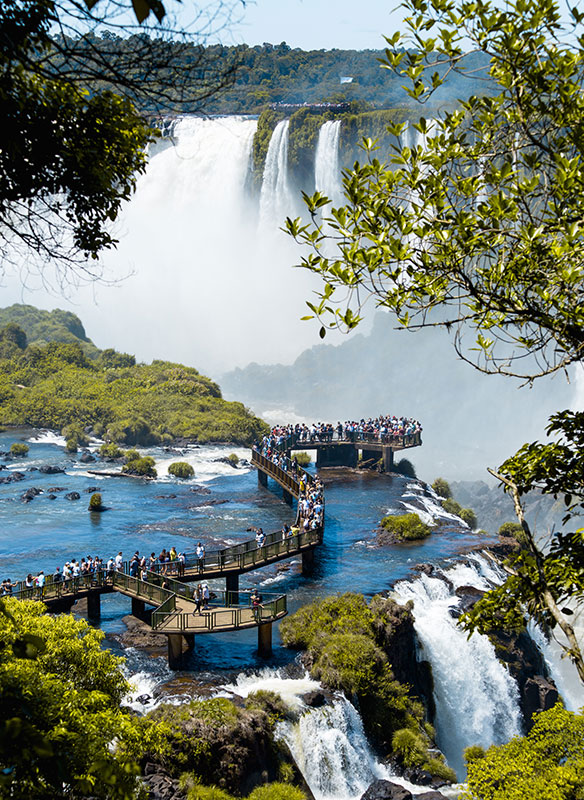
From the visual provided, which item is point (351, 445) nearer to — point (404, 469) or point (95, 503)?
point (404, 469)

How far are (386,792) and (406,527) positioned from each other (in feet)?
54.6

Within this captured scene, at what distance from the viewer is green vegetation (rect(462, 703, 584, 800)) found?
14147mm

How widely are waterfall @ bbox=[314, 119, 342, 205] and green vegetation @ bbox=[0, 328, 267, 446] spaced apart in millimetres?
26434

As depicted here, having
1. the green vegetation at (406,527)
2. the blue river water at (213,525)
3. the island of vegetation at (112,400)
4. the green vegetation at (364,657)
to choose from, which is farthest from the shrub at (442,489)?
the green vegetation at (364,657)

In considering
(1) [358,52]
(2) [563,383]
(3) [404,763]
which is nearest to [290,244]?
(2) [563,383]

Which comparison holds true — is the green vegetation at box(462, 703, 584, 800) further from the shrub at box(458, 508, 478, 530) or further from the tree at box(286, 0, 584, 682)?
the shrub at box(458, 508, 478, 530)

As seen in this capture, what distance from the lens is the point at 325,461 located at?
4838 centimetres

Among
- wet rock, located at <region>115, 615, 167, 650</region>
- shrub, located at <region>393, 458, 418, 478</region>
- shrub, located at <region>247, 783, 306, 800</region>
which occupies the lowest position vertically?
shrub, located at <region>247, 783, 306, 800</region>

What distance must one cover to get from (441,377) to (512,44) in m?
97.8

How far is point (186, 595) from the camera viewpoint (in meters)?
22.4

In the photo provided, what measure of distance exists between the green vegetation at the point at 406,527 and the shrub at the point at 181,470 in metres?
15.7

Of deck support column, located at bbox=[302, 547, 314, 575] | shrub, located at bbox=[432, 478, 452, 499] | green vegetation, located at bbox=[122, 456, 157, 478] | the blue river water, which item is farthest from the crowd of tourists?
deck support column, located at bbox=[302, 547, 314, 575]

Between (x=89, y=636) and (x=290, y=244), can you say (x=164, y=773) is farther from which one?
(x=290, y=244)

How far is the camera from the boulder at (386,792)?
17.5m
